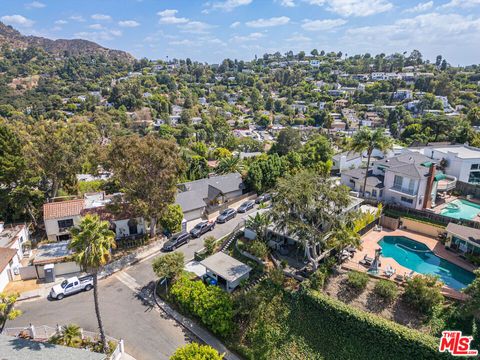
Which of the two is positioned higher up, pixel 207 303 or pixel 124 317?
pixel 207 303

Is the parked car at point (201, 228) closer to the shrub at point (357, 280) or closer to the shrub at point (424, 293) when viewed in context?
the shrub at point (357, 280)

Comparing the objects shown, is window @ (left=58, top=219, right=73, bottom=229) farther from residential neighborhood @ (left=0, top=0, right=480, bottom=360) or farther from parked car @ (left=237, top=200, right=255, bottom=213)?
parked car @ (left=237, top=200, right=255, bottom=213)

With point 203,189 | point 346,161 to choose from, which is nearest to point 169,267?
point 203,189

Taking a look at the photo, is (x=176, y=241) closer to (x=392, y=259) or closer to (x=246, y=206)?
(x=246, y=206)

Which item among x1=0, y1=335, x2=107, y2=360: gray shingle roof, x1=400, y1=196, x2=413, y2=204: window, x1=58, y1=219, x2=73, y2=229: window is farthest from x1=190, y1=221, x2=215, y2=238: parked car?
x1=400, y1=196, x2=413, y2=204: window

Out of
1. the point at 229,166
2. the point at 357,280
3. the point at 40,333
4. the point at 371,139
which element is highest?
the point at 371,139

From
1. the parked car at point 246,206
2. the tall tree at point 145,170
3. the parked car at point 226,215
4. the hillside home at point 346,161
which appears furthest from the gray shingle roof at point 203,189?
the hillside home at point 346,161

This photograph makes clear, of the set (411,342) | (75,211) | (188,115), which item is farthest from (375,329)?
(188,115)
